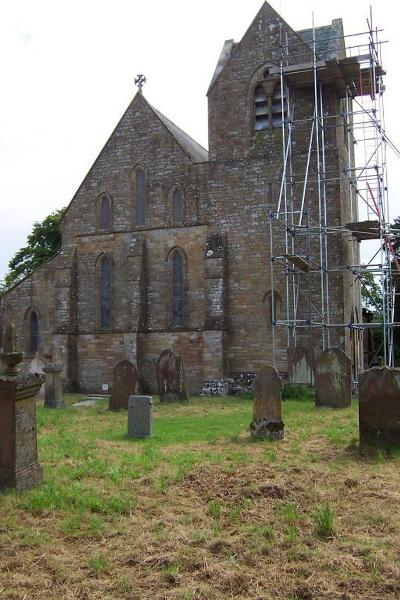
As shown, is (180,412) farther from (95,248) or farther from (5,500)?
(95,248)

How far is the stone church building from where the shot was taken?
2033cm

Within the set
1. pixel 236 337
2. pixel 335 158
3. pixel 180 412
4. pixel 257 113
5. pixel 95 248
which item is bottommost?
pixel 180 412

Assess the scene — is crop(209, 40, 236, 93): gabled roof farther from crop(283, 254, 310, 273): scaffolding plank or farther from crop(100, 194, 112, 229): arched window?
crop(283, 254, 310, 273): scaffolding plank

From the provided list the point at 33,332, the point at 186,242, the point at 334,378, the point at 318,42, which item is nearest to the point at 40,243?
the point at 33,332

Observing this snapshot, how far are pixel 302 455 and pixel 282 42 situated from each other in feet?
56.6

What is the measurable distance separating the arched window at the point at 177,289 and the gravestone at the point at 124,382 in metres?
6.61

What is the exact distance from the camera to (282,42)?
21.1 meters

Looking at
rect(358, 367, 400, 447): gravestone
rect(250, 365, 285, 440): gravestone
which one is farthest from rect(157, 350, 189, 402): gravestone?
rect(358, 367, 400, 447): gravestone

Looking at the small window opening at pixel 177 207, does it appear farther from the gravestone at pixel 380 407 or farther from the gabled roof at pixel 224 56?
the gravestone at pixel 380 407

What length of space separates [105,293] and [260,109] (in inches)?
364

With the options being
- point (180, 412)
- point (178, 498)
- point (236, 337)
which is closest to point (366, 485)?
point (178, 498)

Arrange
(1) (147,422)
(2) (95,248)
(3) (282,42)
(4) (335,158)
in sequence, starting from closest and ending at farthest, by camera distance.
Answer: (1) (147,422)
(4) (335,158)
(3) (282,42)
(2) (95,248)

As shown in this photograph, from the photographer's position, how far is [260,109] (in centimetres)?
2152

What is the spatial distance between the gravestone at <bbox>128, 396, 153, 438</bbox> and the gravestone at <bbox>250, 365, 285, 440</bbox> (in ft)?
6.50
